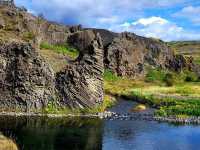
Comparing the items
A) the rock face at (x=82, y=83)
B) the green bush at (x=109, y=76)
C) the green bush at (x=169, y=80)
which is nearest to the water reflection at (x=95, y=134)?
the rock face at (x=82, y=83)

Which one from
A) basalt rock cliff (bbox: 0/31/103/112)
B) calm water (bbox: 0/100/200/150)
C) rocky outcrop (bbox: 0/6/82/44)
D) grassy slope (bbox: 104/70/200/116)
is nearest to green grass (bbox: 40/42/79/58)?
rocky outcrop (bbox: 0/6/82/44)

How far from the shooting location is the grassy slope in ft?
389

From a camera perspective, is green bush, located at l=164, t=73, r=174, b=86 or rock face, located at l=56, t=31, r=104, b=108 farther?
green bush, located at l=164, t=73, r=174, b=86

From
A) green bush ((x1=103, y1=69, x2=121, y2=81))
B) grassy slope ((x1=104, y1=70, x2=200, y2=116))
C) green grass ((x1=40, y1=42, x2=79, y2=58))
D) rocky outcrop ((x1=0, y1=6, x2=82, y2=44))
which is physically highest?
rocky outcrop ((x1=0, y1=6, x2=82, y2=44))

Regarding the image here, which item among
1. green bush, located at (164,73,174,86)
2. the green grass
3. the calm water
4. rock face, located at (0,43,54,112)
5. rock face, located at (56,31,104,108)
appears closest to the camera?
the calm water

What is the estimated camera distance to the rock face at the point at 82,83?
119125 mm

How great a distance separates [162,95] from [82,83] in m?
37.8

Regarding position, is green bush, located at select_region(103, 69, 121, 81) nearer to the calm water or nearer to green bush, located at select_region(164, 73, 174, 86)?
green bush, located at select_region(164, 73, 174, 86)

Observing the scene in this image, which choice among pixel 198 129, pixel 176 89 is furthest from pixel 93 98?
pixel 176 89

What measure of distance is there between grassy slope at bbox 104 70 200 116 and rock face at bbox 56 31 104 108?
51.5ft

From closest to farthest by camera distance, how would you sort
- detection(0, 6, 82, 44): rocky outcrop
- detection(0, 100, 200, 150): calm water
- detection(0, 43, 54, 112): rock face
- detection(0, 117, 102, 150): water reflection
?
1. detection(0, 117, 102, 150): water reflection
2. detection(0, 100, 200, 150): calm water
3. detection(0, 43, 54, 112): rock face
4. detection(0, 6, 82, 44): rocky outcrop

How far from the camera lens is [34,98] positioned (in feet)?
383

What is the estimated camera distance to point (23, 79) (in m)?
118

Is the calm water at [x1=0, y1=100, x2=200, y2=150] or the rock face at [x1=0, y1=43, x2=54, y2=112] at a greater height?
the rock face at [x1=0, y1=43, x2=54, y2=112]
